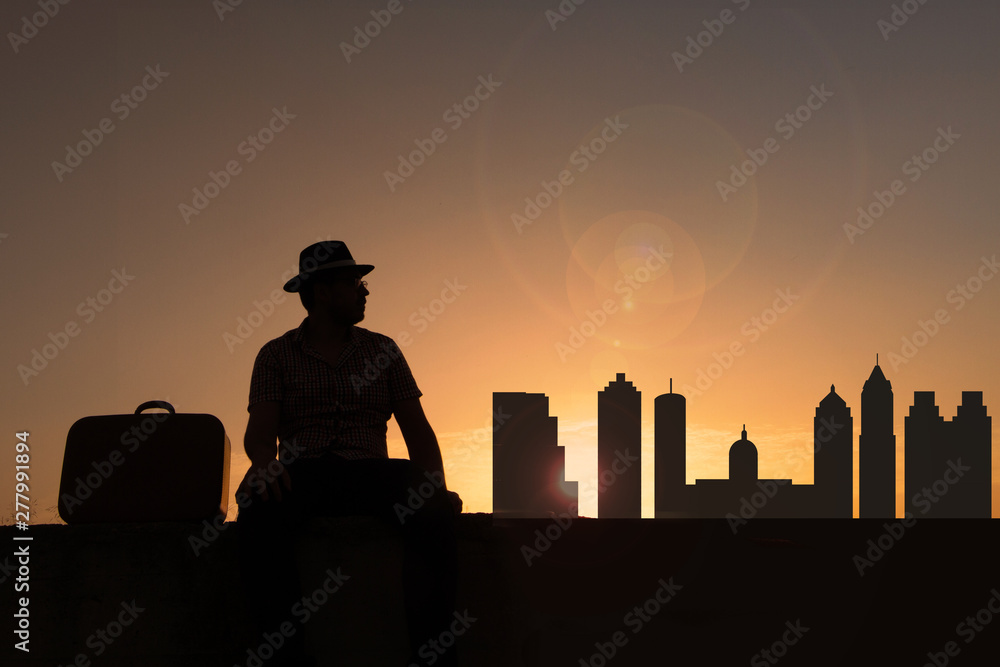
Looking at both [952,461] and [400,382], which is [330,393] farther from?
[952,461]

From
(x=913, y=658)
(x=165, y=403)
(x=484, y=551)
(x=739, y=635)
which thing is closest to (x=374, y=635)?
(x=484, y=551)

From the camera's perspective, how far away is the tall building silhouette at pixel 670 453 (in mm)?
114250

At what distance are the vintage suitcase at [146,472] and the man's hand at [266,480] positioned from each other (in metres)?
0.32

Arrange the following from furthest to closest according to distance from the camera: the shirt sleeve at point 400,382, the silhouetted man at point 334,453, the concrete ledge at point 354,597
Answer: the shirt sleeve at point 400,382
the concrete ledge at point 354,597
the silhouetted man at point 334,453

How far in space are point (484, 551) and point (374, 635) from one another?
552mm

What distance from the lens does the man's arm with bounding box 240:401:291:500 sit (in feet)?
10.6

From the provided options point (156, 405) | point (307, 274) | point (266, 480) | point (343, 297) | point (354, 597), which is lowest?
point (354, 597)

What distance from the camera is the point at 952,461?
111 meters

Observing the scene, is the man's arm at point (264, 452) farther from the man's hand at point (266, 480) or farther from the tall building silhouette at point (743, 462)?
the tall building silhouette at point (743, 462)

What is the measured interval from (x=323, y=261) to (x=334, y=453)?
33.9 inches

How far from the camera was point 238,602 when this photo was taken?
11.2 feet

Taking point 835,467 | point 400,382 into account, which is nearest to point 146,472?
point 400,382

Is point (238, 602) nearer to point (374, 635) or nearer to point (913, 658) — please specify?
point (374, 635)

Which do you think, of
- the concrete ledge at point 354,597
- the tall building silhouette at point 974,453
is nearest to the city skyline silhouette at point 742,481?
the tall building silhouette at point 974,453
